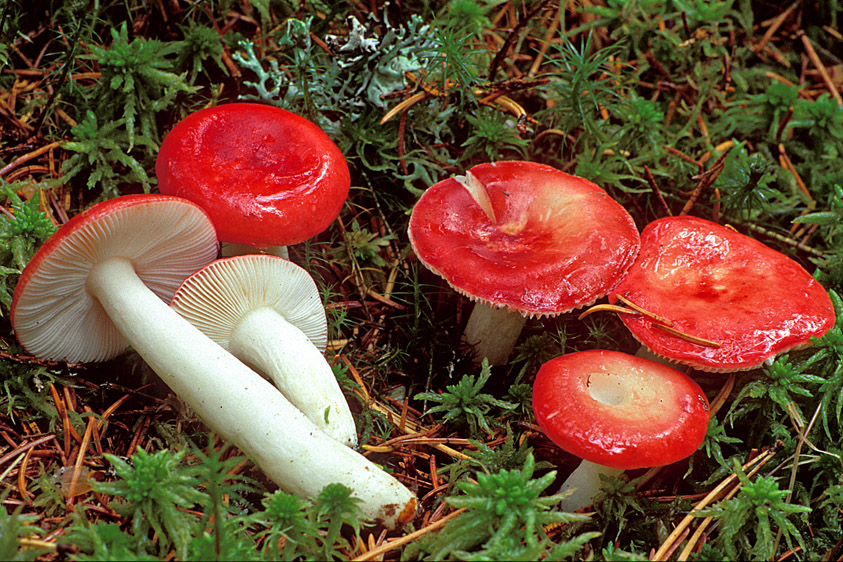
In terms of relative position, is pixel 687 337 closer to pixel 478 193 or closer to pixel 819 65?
pixel 478 193

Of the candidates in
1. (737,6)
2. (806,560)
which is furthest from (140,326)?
(737,6)

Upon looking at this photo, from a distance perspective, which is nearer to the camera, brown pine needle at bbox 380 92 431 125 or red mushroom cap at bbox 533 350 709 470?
red mushroom cap at bbox 533 350 709 470

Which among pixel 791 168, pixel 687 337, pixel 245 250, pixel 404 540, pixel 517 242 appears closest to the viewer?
pixel 404 540

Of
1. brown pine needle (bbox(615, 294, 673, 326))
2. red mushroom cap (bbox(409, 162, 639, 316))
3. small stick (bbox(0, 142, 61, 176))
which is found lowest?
brown pine needle (bbox(615, 294, 673, 326))

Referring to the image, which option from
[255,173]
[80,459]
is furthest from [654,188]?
[80,459]

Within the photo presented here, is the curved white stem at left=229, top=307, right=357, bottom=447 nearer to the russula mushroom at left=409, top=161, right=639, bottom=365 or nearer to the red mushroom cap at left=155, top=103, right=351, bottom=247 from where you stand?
the red mushroom cap at left=155, top=103, right=351, bottom=247

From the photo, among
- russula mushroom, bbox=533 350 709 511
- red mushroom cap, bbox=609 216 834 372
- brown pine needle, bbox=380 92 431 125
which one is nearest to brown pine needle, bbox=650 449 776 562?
russula mushroom, bbox=533 350 709 511

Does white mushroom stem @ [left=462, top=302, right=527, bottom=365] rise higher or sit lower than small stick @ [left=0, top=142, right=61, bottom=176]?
lower
